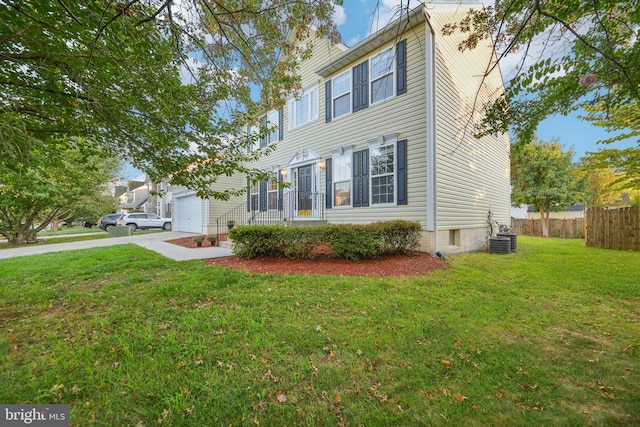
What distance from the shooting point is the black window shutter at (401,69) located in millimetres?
7570

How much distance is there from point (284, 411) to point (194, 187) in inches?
156

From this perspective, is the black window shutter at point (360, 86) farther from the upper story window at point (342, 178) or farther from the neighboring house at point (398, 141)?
the upper story window at point (342, 178)

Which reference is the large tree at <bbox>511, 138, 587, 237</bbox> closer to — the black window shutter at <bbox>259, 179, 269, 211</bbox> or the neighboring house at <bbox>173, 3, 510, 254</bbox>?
the neighboring house at <bbox>173, 3, 510, 254</bbox>

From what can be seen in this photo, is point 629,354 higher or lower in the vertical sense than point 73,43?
lower

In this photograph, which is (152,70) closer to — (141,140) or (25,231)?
(141,140)

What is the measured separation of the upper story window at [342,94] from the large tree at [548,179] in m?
14.0

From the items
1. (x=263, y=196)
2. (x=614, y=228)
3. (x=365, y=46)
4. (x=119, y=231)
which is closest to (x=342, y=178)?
(x=365, y=46)

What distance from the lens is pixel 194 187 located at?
186 inches

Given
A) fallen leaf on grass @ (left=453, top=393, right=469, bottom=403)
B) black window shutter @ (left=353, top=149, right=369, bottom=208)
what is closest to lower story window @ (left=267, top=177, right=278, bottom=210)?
black window shutter @ (left=353, top=149, right=369, bottom=208)

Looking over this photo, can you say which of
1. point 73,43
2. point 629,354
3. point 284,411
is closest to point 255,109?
point 73,43

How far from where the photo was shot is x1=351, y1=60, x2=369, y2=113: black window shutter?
8505 mm

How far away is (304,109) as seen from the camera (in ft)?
36.2

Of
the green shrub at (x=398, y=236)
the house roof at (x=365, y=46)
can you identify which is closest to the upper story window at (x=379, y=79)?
the house roof at (x=365, y=46)

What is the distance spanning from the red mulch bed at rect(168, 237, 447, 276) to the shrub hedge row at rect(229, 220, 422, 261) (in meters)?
0.22
